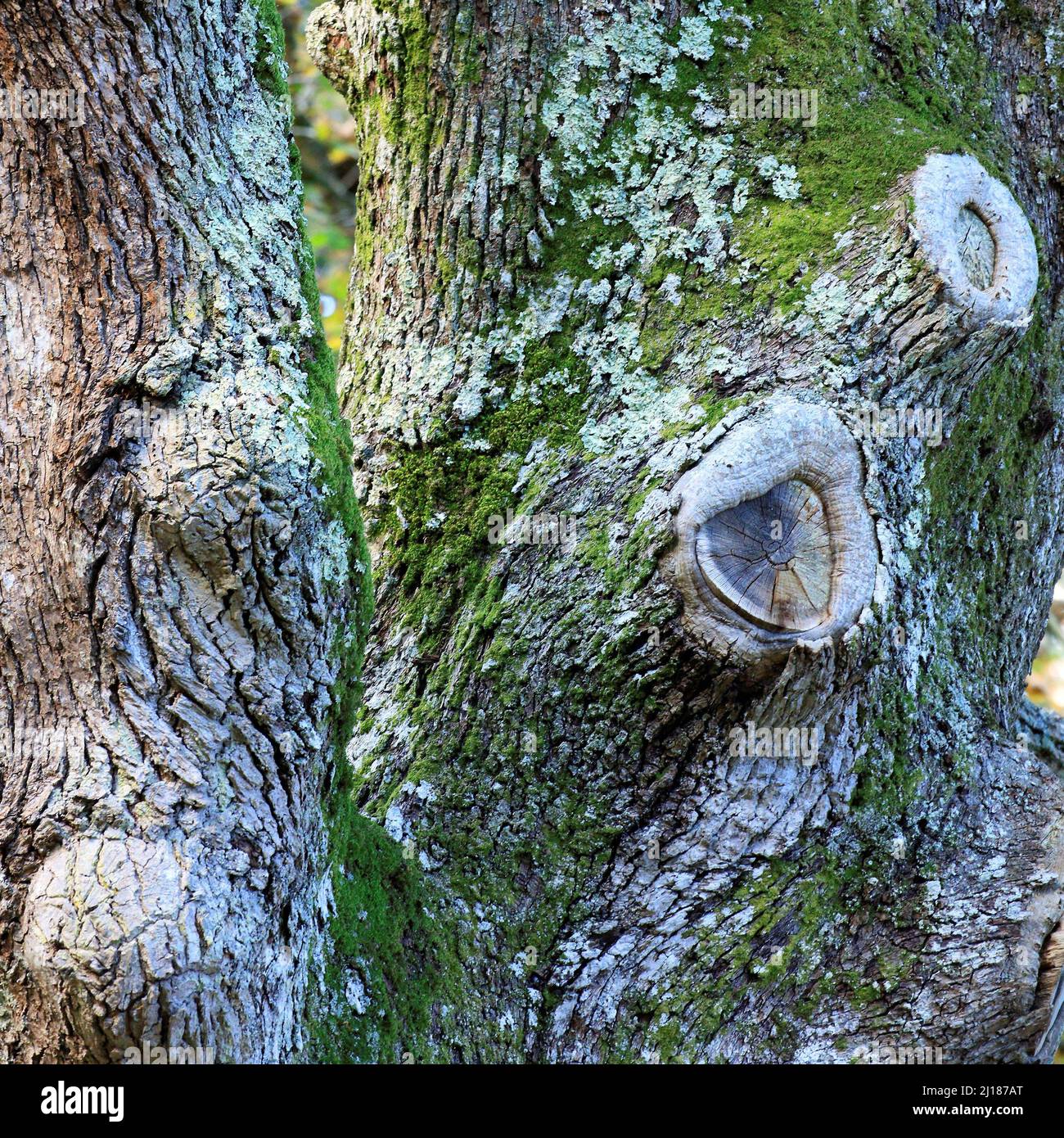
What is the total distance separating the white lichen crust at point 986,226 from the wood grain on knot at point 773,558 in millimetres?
503

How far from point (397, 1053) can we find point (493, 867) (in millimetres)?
386

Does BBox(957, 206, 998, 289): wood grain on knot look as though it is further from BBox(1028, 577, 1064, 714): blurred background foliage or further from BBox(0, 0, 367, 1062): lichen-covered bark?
BBox(1028, 577, 1064, 714): blurred background foliage

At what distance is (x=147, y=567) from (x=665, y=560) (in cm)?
88

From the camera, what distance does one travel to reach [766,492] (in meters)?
2.06

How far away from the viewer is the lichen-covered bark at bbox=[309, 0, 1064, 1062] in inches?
84.4

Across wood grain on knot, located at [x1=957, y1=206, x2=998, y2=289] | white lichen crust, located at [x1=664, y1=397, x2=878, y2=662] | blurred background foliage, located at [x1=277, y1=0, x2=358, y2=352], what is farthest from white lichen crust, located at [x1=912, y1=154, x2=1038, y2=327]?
blurred background foliage, located at [x1=277, y1=0, x2=358, y2=352]

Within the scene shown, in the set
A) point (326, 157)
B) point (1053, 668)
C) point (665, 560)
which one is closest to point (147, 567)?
point (665, 560)

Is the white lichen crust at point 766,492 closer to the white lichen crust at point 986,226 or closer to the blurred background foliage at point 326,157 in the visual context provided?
the white lichen crust at point 986,226

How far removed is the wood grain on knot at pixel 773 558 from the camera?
2.00 meters

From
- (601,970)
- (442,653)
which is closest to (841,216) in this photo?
(442,653)

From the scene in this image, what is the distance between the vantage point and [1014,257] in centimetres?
229

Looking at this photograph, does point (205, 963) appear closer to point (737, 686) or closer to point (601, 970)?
point (601, 970)

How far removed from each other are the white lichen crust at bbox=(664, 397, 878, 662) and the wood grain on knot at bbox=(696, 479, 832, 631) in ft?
0.04

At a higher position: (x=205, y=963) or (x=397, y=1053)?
(x=205, y=963)
